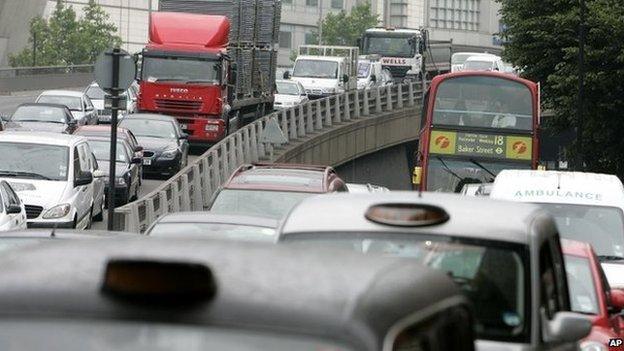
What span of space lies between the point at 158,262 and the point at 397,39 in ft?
241

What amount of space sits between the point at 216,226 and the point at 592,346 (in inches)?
180

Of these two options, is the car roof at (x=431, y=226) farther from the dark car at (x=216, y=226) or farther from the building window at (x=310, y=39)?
the building window at (x=310, y=39)

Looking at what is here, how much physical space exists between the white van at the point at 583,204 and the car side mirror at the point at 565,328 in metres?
10.6

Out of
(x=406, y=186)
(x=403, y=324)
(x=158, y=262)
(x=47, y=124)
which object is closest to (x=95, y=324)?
(x=158, y=262)

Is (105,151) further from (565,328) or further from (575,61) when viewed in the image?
(565,328)

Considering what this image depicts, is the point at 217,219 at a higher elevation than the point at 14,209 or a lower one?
higher

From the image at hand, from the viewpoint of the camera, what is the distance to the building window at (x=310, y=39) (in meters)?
142

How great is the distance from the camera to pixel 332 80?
69.2 meters

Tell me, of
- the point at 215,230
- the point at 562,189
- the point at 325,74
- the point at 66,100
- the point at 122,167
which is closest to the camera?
the point at 215,230

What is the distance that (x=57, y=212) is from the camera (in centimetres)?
2406

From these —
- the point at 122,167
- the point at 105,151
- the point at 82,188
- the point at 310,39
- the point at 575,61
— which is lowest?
the point at 122,167

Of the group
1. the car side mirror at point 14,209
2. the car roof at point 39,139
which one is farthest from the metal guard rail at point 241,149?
the car side mirror at point 14,209

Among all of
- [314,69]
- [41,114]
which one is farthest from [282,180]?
[314,69]

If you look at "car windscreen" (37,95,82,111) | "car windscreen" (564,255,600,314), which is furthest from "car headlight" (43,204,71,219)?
"car windscreen" (37,95,82,111)
